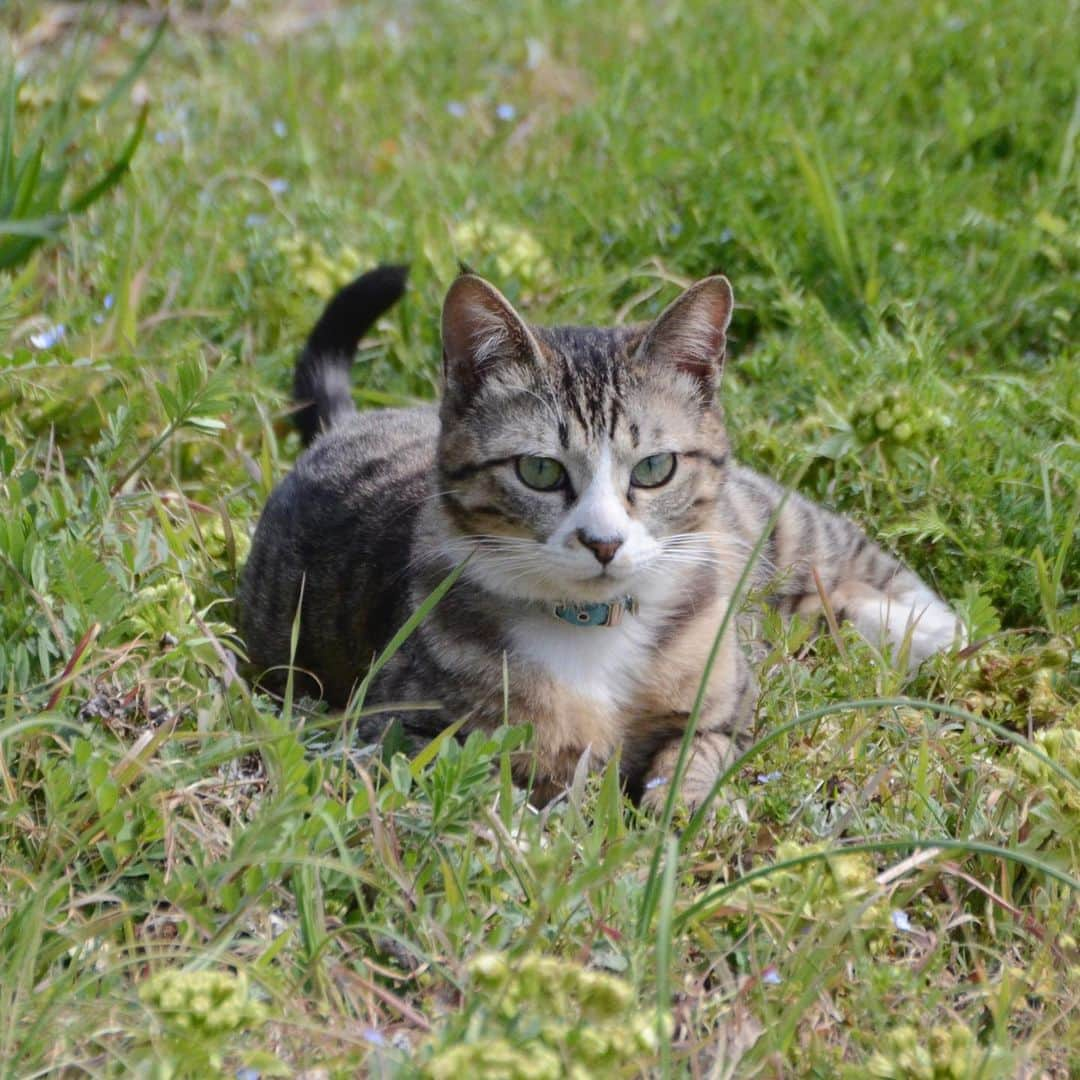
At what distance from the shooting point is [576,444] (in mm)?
2873

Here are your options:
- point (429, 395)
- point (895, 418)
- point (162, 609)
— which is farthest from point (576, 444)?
point (429, 395)

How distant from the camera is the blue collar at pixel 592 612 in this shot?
297 centimetres

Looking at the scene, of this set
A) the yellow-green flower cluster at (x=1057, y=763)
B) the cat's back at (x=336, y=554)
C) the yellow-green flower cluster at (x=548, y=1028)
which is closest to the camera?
the yellow-green flower cluster at (x=548, y=1028)

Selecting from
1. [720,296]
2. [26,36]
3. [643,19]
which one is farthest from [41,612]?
[643,19]

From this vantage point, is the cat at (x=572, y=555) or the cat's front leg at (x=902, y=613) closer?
the cat at (x=572, y=555)

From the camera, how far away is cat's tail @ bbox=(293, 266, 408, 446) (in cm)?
383

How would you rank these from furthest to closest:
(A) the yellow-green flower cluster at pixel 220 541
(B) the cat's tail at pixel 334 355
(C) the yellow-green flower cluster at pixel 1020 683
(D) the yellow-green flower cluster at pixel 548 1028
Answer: (B) the cat's tail at pixel 334 355
(A) the yellow-green flower cluster at pixel 220 541
(C) the yellow-green flower cluster at pixel 1020 683
(D) the yellow-green flower cluster at pixel 548 1028

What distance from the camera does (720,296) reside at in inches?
117

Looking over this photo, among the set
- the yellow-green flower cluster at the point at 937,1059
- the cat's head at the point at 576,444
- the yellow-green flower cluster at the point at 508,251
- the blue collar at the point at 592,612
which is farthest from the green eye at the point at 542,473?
the yellow-green flower cluster at the point at 508,251

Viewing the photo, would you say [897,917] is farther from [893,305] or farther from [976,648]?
[893,305]

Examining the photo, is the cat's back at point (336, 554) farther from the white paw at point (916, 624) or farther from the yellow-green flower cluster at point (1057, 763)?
the yellow-green flower cluster at point (1057, 763)

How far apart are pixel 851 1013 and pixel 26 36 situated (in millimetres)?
4962

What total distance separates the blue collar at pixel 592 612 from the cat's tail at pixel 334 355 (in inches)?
47.2

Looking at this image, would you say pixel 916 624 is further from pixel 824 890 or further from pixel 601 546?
pixel 824 890
